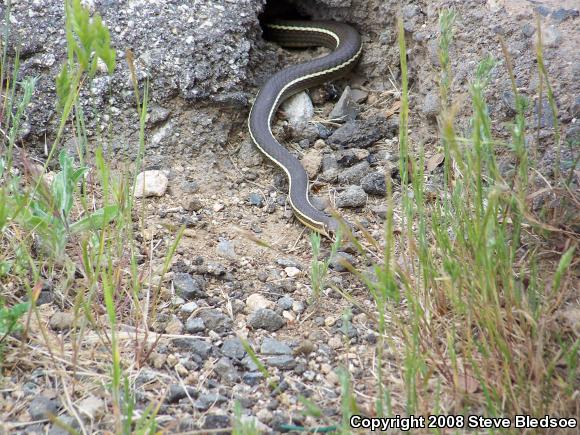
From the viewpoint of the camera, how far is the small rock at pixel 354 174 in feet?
12.0

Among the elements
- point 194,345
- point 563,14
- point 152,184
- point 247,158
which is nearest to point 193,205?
point 152,184

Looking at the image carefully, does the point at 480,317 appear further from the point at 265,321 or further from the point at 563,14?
the point at 563,14

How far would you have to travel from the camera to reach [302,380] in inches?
96.7

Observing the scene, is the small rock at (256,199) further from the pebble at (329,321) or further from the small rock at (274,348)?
the small rock at (274,348)

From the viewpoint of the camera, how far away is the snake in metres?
3.47

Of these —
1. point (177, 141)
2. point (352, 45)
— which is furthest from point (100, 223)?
point (352, 45)

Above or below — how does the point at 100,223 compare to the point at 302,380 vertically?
above

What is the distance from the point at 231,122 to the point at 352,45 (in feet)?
3.27

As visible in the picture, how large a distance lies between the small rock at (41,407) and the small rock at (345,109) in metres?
2.41

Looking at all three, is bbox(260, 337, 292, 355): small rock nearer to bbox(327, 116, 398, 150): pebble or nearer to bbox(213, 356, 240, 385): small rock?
bbox(213, 356, 240, 385): small rock

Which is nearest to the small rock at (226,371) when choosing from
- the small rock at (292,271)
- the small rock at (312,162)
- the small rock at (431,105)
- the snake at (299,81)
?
the small rock at (292,271)

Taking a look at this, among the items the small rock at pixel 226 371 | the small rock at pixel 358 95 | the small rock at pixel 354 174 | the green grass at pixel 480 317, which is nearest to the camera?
the green grass at pixel 480 317

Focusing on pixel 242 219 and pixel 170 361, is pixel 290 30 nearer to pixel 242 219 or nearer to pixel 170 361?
pixel 242 219

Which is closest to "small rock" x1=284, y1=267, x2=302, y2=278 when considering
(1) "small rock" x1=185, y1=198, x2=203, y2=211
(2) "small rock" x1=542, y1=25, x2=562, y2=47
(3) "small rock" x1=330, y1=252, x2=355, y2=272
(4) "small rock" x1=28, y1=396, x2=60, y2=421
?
(3) "small rock" x1=330, y1=252, x2=355, y2=272
